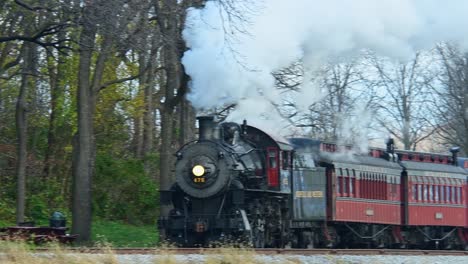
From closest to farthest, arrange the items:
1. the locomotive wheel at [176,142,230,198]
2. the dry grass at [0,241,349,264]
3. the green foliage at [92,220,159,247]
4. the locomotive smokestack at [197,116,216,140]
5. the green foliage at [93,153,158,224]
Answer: the dry grass at [0,241,349,264]
the locomotive wheel at [176,142,230,198]
the locomotive smokestack at [197,116,216,140]
the green foliage at [92,220,159,247]
the green foliage at [93,153,158,224]

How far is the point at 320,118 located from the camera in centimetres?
4078

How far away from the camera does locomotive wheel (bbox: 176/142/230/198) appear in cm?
2169

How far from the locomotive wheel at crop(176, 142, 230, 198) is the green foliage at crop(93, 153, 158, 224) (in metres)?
13.0

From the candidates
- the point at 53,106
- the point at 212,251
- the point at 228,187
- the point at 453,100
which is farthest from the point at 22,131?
the point at 453,100

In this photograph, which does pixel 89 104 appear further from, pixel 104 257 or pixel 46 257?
pixel 104 257

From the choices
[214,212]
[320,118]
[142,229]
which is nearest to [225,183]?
[214,212]

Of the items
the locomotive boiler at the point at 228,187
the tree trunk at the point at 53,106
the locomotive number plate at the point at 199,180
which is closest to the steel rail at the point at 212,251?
the locomotive boiler at the point at 228,187

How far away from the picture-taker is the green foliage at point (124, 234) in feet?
88.8

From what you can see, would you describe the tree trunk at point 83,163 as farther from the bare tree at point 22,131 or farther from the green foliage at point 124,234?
the bare tree at point 22,131

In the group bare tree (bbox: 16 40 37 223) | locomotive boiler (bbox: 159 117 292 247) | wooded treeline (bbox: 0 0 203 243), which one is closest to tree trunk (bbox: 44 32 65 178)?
wooded treeline (bbox: 0 0 203 243)

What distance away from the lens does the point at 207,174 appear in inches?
860

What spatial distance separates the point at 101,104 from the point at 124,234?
761cm

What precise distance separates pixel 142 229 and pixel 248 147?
1069 centimetres

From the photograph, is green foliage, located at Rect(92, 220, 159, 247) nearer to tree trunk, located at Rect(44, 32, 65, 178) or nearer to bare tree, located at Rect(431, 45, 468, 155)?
tree trunk, located at Rect(44, 32, 65, 178)
